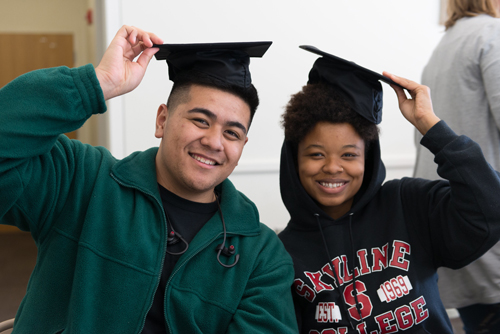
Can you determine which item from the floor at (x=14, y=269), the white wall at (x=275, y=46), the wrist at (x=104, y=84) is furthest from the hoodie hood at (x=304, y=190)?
the floor at (x=14, y=269)

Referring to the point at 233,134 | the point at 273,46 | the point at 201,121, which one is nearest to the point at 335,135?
the point at 233,134

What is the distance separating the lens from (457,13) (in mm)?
1957

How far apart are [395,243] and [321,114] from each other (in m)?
0.47

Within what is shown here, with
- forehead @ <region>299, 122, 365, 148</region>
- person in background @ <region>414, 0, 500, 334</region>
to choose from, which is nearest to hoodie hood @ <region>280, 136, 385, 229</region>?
forehead @ <region>299, 122, 365, 148</region>

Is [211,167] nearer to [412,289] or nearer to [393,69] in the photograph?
[412,289]

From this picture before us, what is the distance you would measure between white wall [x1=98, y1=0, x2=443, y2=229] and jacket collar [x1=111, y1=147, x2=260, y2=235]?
1.35 metres

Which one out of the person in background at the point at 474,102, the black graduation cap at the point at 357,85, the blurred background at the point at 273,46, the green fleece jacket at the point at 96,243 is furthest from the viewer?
the blurred background at the point at 273,46

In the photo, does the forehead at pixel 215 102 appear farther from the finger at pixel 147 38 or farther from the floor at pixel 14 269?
the floor at pixel 14 269

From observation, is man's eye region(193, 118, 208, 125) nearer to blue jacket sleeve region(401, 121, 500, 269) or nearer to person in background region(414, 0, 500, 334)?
blue jacket sleeve region(401, 121, 500, 269)

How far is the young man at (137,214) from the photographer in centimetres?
116

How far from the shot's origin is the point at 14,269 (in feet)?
14.5

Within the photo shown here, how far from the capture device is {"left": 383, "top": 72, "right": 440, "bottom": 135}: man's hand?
144 centimetres

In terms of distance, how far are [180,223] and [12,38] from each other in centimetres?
576

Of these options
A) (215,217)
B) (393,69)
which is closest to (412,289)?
(215,217)
